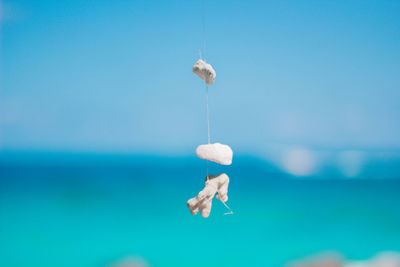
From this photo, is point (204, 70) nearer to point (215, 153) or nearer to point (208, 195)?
point (215, 153)

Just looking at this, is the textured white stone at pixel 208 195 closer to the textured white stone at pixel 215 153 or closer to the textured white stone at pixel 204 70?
the textured white stone at pixel 215 153

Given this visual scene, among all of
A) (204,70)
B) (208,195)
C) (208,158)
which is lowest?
(208,195)

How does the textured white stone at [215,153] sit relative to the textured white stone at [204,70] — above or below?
below

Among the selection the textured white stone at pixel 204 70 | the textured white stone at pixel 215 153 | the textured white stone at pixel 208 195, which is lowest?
the textured white stone at pixel 208 195

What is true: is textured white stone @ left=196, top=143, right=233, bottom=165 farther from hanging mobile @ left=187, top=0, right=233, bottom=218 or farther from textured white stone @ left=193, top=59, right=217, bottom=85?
textured white stone @ left=193, top=59, right=217, bottom=85

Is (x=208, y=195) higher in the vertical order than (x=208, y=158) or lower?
lower

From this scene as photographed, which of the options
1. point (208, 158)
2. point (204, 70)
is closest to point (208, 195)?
point (208, 158)

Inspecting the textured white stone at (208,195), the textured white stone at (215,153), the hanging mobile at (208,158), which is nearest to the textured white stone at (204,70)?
the hanging mobile at (208,158)

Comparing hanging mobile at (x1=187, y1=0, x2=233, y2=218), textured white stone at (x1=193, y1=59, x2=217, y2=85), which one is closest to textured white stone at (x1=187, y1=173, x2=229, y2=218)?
hanging mobile at (x1=187, y1=0, x2=233, y2=218)
